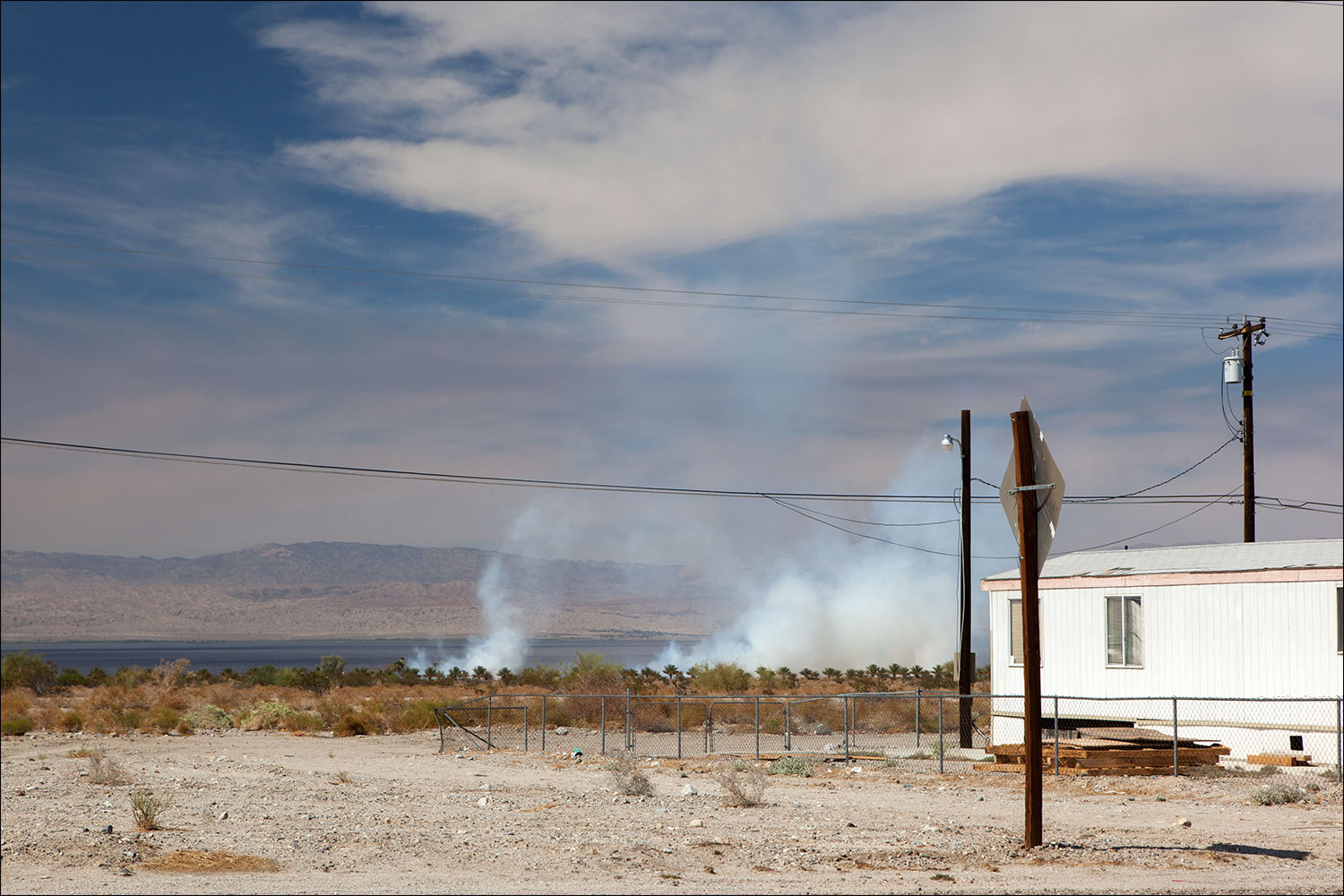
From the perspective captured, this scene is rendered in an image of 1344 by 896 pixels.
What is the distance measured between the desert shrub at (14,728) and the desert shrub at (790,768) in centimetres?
2304

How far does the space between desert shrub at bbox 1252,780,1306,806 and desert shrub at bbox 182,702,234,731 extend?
1130 inches

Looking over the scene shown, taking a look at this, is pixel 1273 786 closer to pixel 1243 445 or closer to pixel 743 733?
pixel 1243 445

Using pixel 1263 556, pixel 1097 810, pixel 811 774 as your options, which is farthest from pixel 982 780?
pixel 1263 556

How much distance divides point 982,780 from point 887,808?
424 centimetres

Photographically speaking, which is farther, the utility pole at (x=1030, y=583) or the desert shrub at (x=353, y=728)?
the desert shrub at (x=353, y=728)

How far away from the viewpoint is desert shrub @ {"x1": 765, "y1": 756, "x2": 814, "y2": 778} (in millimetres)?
21109

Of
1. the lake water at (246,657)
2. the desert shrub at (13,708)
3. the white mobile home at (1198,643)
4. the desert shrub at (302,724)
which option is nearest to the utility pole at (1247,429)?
the white mobile home at (1198,643)

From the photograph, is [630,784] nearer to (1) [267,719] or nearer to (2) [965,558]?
(2) [965,558]

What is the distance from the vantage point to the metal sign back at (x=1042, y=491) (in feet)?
35.1

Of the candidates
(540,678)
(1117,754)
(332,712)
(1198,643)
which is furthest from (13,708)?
(1198,643)

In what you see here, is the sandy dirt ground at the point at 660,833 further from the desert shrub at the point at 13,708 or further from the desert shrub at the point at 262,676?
the desert shrub at the point at 262,676

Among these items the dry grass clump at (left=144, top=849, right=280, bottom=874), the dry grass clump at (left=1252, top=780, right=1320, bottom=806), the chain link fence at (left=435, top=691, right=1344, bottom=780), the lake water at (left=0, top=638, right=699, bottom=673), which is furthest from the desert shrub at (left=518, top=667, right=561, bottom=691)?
the dry grass clump at (left=144, top=849, right=280, bottom=874)

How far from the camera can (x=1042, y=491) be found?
1078 centimetres

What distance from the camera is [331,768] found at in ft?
77.0
